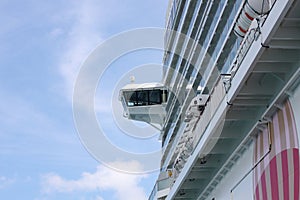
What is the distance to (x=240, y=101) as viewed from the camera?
8.33 m

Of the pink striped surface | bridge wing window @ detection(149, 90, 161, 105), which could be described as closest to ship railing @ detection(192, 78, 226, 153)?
the pink striped surface

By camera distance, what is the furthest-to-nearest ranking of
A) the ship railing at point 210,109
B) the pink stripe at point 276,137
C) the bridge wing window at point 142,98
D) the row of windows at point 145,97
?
the bridge wing window at point 142,98 < the row of windows at point 145,97 < the ship railing at point 210,109 < the pink stripe at point 276,137

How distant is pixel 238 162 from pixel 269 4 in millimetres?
3756

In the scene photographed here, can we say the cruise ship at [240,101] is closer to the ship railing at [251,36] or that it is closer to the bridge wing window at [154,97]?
the ship railing at [251,36]

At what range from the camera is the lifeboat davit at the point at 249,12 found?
23.0 ft

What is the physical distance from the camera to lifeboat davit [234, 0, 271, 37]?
7004 millimetres

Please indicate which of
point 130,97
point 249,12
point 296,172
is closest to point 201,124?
point 249,12

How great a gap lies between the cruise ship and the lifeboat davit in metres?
0.01

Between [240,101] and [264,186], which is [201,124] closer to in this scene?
[240,101]

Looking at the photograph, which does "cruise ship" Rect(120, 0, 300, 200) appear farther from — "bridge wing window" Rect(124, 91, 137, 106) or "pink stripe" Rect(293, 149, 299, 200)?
"bridge wing window" Rect(124, 91, 137, 106)

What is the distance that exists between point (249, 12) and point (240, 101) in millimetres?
1512

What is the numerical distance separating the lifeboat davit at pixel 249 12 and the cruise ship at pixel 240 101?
0.6 inches

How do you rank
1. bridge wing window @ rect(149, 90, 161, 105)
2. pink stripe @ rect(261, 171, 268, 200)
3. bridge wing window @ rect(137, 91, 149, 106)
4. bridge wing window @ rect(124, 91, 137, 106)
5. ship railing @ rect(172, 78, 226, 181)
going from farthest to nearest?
1. bridge wing window @ rect(124, 91, 137, 106)
2. bridge wing window @ rect(137, 91, 149, 106)
3. bridge wing window @ rect(149, 90, 161, 105)
4. ship railing @ rect(172, 78, 226, 181)
5. pink stripe @ rect(261, 171, 268, 200)

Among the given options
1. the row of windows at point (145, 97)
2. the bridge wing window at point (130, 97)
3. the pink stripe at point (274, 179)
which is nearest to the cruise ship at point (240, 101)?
the pink stripe at point (274, 179)
